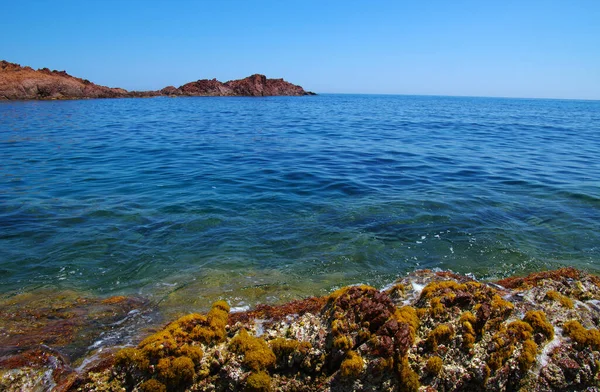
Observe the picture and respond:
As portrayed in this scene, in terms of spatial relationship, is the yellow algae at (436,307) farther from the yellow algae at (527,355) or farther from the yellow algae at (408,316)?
the yellow algae at (527,355)

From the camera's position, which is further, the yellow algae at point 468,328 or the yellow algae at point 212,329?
the yellow algae at point 212,329

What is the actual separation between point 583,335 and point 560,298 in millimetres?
828

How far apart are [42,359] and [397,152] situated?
21.0 metres

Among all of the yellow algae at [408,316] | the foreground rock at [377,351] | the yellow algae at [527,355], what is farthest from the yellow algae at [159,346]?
the yellow algae at [527,355]

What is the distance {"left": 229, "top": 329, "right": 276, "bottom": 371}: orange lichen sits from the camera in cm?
439

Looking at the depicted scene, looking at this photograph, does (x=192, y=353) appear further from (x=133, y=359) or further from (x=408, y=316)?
(x=408, y=316)

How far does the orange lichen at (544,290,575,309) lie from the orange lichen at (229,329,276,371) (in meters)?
4.04

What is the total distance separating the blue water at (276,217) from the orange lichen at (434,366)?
3.65 m

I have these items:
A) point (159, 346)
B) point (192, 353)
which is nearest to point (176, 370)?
point (192, 353)

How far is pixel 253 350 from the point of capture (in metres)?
4.49

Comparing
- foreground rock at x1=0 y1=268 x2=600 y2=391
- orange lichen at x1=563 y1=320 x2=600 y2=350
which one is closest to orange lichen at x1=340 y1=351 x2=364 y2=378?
foreground rock at x1=0 y1=268 x2=600 y2=391

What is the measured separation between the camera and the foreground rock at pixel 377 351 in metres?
4.21

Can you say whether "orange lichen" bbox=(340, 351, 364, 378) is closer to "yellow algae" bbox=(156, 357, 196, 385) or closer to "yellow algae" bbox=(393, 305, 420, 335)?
"yellow algae" bbox=(393, 305, 420, 335)

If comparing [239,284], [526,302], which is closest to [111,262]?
[239,284]
